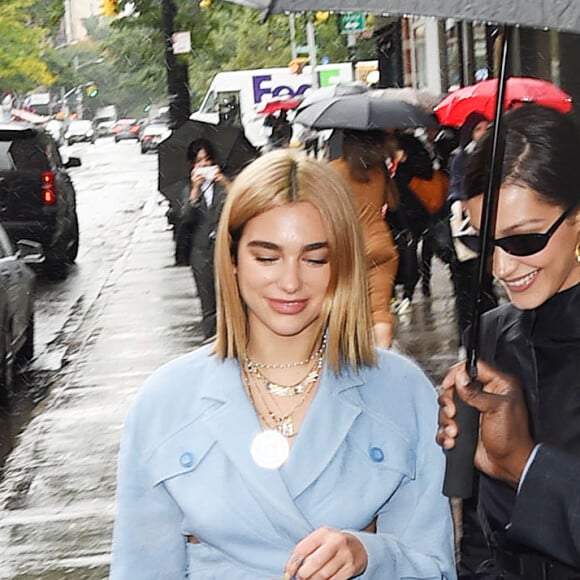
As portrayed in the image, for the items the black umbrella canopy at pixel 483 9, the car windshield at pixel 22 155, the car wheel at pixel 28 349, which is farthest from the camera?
the car windshield at pixel 22 155

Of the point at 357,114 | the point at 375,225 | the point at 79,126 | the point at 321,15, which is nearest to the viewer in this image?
the point at 321,15

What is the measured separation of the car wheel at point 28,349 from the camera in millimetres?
10328

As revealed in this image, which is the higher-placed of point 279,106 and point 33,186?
point 279,106

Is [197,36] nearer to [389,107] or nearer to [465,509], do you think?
[389,107]

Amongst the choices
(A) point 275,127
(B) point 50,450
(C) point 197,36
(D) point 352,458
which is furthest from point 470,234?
(C) point 197,36

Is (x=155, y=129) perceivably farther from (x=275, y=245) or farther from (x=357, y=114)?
(x=275, y=245)

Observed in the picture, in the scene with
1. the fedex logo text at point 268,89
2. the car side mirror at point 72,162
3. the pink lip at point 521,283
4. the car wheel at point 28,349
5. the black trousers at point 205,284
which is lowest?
the car wheel at point 28,349

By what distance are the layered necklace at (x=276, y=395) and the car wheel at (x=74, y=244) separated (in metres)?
12.3

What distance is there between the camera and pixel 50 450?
802cm

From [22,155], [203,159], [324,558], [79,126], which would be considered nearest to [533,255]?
[324,558]

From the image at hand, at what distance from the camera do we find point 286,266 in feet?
8.91

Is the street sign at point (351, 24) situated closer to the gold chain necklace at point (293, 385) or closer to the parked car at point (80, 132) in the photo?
the parked car at point (80, 132)

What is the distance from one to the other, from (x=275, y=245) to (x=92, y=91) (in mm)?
8642

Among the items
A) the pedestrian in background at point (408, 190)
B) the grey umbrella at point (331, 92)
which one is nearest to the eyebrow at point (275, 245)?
the pedestrian in background at point (408, 190)
